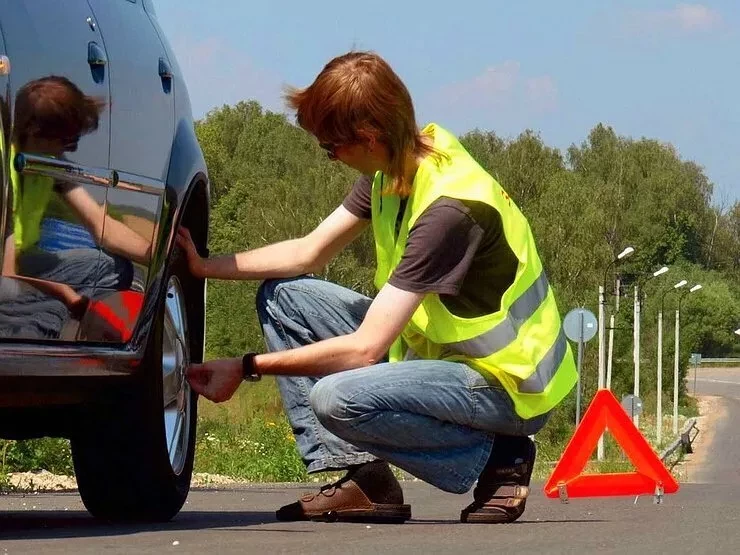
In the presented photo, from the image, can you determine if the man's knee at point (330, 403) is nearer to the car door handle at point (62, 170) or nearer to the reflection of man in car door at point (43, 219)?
the reflection of man in car door at point (43, 219)

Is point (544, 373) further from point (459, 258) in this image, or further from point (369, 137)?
point (369, 137)

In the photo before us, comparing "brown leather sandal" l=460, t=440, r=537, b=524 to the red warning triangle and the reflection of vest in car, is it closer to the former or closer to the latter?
the red warning triangle

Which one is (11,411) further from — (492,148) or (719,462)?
(492,148)

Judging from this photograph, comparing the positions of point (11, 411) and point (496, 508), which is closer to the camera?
point (11, 411)

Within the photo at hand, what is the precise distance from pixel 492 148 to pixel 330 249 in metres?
64.6

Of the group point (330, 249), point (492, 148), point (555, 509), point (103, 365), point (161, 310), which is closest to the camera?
point (103, 365)

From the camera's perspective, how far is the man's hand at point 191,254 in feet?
16.9

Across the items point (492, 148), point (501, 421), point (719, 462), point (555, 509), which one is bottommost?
point (719, 462)

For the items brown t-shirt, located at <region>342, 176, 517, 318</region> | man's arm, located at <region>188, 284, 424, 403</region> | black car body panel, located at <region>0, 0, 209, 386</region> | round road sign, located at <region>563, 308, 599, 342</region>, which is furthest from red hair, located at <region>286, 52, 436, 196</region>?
round road sign, located at <region>563, 308, 599, 342</region>

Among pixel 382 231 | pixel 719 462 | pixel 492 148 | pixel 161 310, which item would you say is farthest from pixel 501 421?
pixel 492 148

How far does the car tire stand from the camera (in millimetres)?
4840

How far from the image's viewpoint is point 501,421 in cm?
495

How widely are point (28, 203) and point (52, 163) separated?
0.15 m

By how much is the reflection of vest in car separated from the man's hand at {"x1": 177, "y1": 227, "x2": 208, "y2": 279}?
3.66ft
